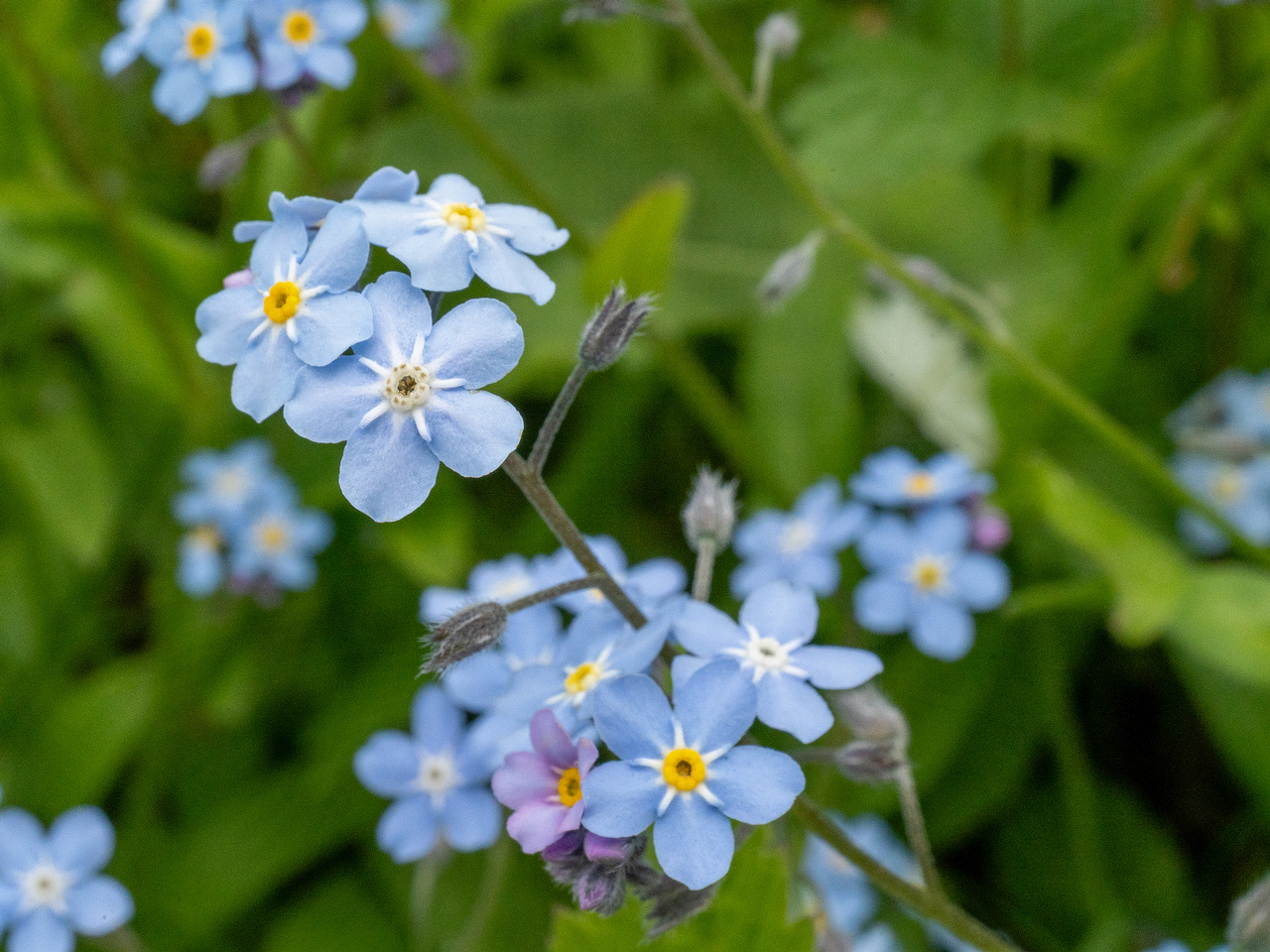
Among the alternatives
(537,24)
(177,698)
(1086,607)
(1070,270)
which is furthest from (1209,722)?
(537,24)

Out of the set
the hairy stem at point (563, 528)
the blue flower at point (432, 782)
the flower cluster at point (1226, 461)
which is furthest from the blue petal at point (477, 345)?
the flower cluster at point (1226, 461)

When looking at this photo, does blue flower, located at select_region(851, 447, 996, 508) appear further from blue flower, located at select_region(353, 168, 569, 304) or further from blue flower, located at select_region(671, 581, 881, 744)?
blue flower, located at select_region(353, 168, 569, 304)

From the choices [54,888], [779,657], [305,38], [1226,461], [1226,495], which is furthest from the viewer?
[1226,495]

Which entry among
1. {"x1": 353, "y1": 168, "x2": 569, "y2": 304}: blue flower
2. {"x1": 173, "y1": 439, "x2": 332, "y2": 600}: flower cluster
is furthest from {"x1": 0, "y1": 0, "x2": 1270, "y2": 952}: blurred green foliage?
{"x1": 353, "y1": 168, "x2": 569, "y2": 304}: blue flower

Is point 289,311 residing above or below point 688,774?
above

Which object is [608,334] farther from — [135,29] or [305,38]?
[135,29]

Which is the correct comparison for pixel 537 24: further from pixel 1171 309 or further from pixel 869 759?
pixel 869 759

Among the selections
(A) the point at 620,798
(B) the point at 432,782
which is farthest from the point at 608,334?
(B) the point at 432,782

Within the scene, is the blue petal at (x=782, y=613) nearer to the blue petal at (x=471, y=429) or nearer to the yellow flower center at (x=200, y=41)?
the blue petal at (x=471, y=429)
